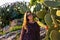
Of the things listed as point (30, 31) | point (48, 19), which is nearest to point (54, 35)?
point (48, 19)

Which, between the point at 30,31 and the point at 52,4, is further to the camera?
the point at 30,31

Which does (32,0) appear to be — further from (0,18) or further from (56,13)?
(0,18)

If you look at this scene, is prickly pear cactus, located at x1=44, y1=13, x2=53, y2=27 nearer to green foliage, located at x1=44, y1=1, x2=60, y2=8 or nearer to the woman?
green foliage, located at x1=44, y1=1, x2=60, y2=8

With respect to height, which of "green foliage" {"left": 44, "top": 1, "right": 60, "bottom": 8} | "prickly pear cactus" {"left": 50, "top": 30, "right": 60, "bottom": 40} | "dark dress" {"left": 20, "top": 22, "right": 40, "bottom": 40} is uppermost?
"green foliage" {"left": 44, "top": 1, "right": 60, "bottom": 8}

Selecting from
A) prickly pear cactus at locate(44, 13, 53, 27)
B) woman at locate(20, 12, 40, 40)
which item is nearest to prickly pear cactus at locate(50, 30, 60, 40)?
prickly pear cactus at locate(44, 13, 53, 27)

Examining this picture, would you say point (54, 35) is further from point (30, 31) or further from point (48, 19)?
point (30, 31)

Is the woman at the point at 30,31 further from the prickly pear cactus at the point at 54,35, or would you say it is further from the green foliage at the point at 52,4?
the prickly pear cactus at the point at 54,35

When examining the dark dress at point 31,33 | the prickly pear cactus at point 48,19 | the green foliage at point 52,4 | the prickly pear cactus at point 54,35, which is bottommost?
the dark dress at point 31,33

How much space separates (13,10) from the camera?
10.6 metres

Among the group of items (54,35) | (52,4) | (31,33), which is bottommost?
(31,33)

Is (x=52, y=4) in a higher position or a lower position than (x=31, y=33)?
higher

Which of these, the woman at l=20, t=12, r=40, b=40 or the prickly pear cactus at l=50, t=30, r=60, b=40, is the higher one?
the prickly pear cactus at l=50, t=30, r=60, b=40

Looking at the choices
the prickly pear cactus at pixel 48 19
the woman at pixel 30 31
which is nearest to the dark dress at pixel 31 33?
the woman at pixel 30 31

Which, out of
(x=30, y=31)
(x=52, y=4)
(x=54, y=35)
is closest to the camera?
(x=54, y=35)
